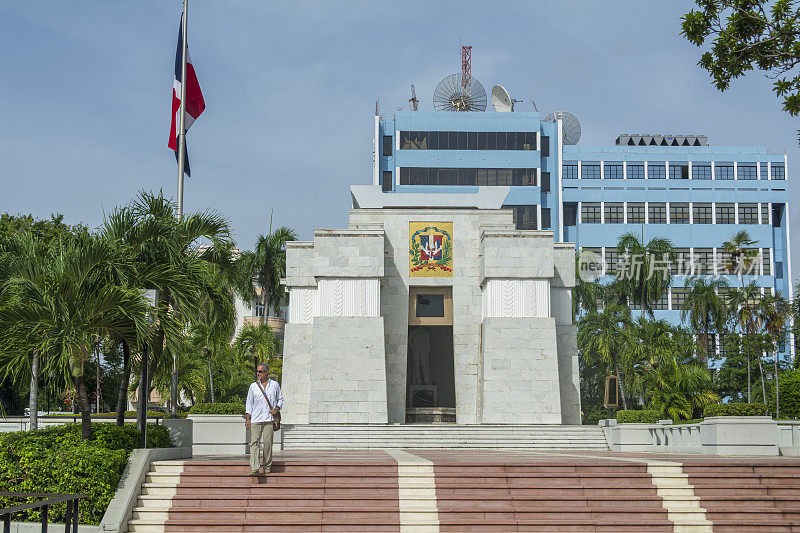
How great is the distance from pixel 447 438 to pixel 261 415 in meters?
16.7

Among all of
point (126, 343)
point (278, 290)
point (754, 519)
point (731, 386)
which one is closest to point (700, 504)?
point (754, 519)

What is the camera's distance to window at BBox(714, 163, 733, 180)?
8794 cm

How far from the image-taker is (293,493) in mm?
16531

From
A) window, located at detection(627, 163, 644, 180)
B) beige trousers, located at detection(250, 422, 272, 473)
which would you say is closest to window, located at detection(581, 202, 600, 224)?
window, located at detection(627, 163, 644, 180)

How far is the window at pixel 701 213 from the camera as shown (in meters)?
86.7

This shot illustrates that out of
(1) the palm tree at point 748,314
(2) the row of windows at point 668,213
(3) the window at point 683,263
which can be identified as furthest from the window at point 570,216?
(1) the palm tree at point 748,314

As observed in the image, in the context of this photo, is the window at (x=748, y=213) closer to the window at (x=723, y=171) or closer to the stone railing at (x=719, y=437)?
the window at (x=723, y=171)

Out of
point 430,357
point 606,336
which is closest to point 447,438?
point 430,357

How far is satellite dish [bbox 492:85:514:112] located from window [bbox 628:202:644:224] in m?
16.2

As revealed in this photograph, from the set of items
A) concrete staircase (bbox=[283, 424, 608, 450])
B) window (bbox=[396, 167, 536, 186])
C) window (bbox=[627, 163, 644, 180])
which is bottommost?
concrete staircase (bbox=[283, 424, 608, 450])

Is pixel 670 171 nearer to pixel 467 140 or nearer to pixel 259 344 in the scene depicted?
pixel 467 140

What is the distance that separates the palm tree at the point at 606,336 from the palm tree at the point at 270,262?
2202cm

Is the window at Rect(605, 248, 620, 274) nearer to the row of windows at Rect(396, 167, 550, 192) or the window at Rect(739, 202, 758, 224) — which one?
the row of windows at Rect(396, 167, 550, 192)

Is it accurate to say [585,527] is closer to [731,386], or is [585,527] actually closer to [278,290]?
[278,290]
